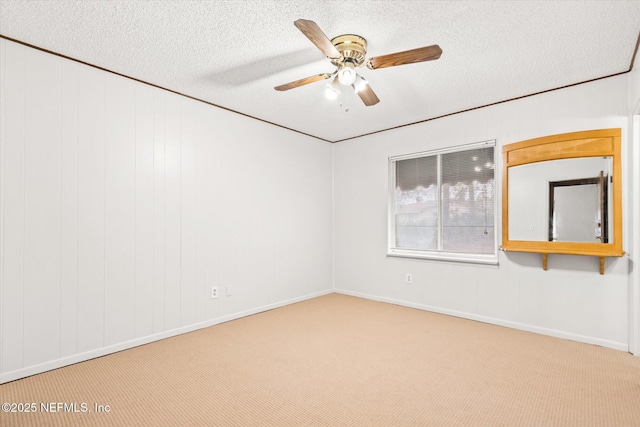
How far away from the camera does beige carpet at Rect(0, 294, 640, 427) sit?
1.93m

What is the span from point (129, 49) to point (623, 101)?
432 centimetres

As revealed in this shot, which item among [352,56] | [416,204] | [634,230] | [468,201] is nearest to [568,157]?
[634,230]

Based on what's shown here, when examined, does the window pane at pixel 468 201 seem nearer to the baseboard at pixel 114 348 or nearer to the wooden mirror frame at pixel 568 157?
the wooden mirror frame at pixel 568 157

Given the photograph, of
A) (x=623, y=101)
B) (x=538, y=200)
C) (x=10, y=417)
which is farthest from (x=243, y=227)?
(x=623, y=101)

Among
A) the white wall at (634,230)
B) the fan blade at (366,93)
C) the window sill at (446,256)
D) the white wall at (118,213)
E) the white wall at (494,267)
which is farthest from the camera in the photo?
the window sill at (446,256)

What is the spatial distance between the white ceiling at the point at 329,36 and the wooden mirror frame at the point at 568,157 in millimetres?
554

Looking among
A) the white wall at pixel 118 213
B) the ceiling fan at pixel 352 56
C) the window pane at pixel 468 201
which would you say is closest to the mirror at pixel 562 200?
the window pane at pixel 468 201

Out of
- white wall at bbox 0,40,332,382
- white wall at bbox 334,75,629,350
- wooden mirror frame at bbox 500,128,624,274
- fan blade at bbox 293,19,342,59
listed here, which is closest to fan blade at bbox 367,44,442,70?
fan blade at bbox 293,19,342,59

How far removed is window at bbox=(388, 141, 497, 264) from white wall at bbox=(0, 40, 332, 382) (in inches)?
69.3

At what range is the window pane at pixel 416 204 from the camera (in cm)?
436

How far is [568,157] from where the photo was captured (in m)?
3.17

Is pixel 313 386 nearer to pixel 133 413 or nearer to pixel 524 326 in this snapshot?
pixel 133 413

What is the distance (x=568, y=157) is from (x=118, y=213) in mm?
4292

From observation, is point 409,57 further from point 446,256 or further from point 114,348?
point 114,348
